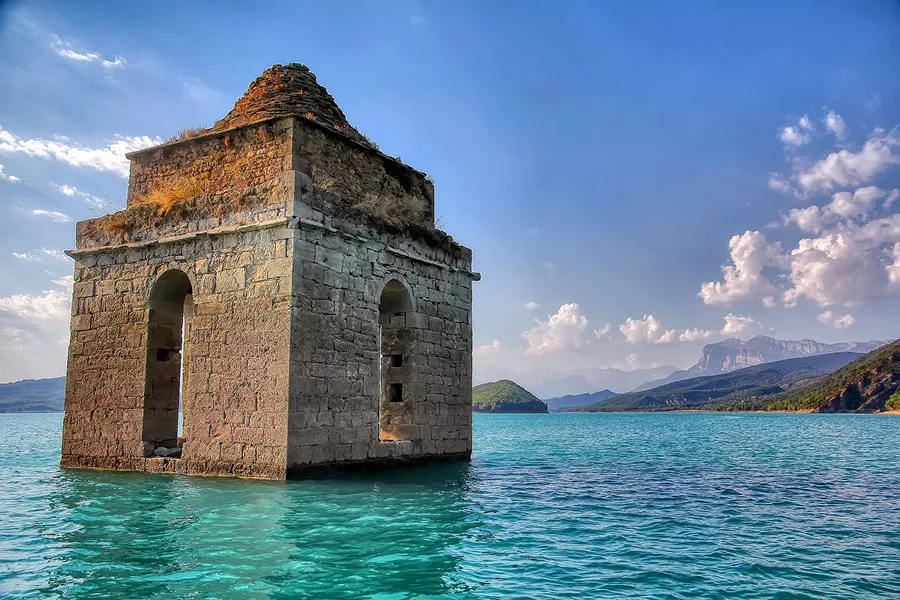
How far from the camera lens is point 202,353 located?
12336mm

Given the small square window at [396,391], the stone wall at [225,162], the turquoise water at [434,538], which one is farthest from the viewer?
the small square window at [396,391]

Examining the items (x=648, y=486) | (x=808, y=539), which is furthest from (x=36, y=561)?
(x=648, y=486)

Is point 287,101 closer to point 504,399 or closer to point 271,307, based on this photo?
point 271,307

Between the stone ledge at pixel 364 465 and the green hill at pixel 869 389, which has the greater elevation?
the green hill at pixel 869 389

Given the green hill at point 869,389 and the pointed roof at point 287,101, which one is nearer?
the pointed roof at point 287,101

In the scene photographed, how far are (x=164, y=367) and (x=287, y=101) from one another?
5.91 meters

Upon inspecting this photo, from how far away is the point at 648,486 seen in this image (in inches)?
542

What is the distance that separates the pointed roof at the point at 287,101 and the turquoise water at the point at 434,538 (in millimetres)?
7079

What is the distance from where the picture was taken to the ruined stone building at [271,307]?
38.0ft

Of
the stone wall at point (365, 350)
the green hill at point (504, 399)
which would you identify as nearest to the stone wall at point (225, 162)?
the stone wall at point (365, 350)

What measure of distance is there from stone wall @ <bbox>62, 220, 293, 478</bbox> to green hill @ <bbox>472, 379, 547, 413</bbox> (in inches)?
5774

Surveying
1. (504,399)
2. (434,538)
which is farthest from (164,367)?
(504,399)

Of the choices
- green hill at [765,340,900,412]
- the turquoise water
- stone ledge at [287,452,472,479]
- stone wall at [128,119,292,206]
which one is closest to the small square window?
stone ledge at [287,452,472,479]

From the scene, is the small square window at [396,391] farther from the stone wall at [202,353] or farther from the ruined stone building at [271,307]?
the stone wall at [202,353]
